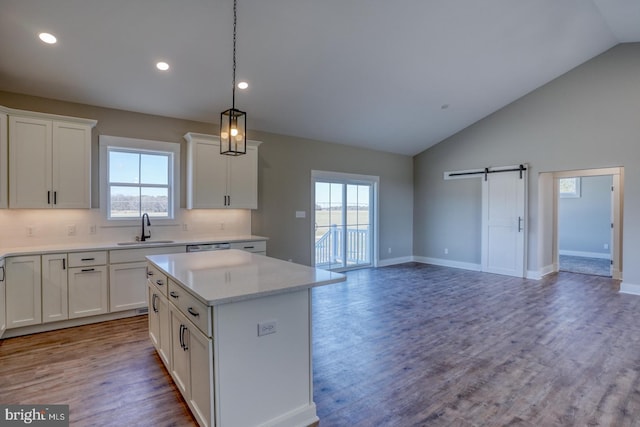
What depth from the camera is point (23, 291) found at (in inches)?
136

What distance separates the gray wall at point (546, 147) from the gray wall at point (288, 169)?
2.22ft

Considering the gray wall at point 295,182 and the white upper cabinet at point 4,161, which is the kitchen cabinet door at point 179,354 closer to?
the white upper cabinet at point 4,161

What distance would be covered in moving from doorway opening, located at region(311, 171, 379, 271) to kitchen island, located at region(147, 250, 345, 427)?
14.0 feet

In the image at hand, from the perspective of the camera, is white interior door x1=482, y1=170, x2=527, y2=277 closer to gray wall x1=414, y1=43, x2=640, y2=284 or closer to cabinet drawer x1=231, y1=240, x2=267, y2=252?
gray wall x1=414, y1=43, x2=640, y2=284

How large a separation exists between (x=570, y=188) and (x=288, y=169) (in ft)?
25.3

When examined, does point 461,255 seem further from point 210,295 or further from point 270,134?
point 210,295

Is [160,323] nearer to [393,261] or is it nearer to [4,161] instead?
[4,161]

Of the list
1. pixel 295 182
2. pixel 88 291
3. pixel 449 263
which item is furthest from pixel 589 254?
pixel 88 291

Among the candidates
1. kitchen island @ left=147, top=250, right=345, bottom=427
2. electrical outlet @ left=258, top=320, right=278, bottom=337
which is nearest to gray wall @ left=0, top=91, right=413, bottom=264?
kitchen island @ left=147, top=250, right=345, bottom=427

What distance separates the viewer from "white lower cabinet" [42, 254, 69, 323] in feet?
11.7

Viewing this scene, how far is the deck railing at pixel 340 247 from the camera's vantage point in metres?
6.66

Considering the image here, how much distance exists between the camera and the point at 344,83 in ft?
15.6

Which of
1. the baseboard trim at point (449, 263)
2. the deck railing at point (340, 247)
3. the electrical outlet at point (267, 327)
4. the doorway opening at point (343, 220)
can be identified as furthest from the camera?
the baseboard trim at point (449, 263)

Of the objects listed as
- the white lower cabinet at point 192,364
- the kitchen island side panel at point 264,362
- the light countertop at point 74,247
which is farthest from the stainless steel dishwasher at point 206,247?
the kitchen island side panel at point 264,362
